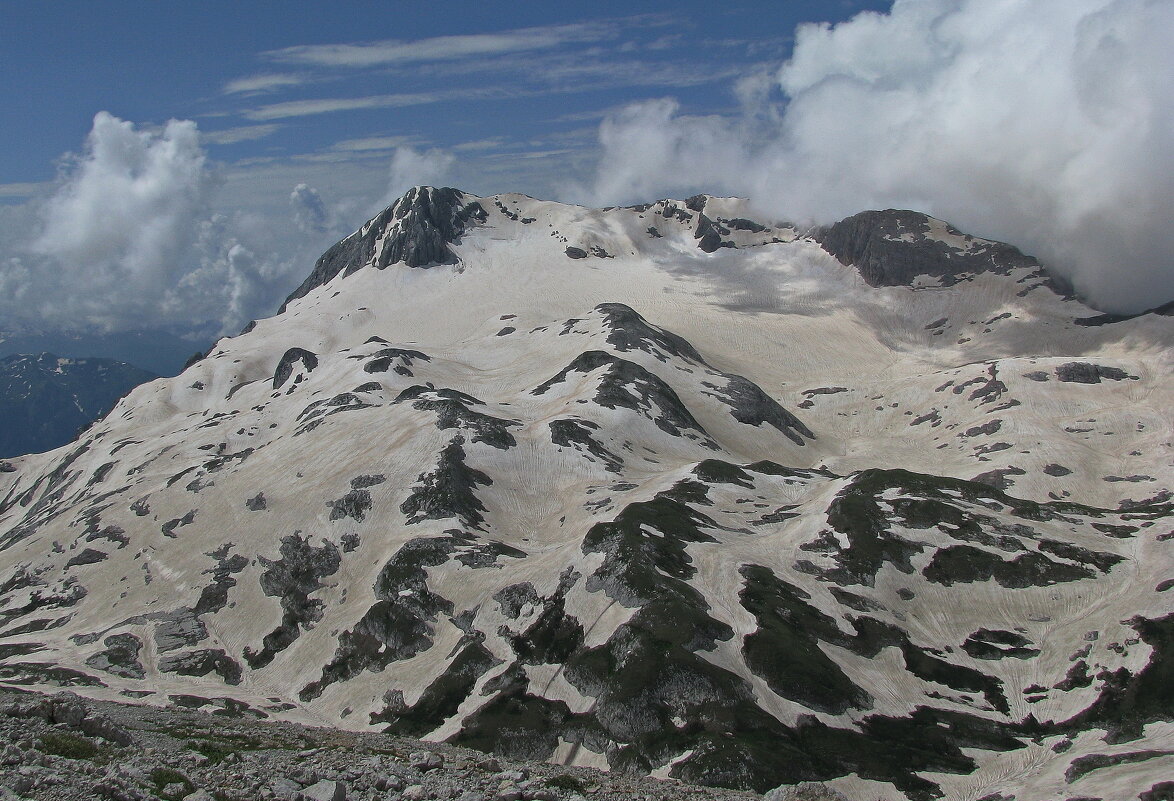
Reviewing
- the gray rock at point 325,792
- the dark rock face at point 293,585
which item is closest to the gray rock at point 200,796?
the gray rock at point 325,792

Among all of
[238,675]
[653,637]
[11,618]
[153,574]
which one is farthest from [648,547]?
[11,618]

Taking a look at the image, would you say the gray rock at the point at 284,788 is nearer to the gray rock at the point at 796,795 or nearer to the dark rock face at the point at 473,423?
the gray rock at the point at 796,795

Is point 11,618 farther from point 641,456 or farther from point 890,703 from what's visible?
point 890,703

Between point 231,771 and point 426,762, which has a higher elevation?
point 231,771

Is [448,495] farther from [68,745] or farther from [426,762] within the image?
[68,745]

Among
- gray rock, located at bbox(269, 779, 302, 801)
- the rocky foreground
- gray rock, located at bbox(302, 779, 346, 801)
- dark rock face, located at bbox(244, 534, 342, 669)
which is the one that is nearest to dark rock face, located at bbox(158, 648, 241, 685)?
dark rock face, located at bbox(244, 534, 342, 669)

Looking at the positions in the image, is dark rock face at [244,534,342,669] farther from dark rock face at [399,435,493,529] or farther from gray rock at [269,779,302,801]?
gray rock at [269,779,302,801]

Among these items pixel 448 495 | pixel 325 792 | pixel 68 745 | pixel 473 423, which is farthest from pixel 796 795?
pixel 473 423

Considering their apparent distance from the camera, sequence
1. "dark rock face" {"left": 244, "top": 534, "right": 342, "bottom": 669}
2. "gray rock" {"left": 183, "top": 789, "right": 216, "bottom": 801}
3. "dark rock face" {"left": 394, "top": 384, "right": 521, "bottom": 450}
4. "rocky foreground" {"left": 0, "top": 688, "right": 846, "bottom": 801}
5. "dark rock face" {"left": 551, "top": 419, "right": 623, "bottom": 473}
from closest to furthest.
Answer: "rocky foreground" {"left": 0, "top": 688, "right": 846, "bottom": 801}
"gray rock" {"left": 183, "top": 789, "right": 216, "bottom": 801}
"dark rock face" {"left": 244, "top": 534, "right": 342, "bottom": 669}
"dark rock face" {"left": 394, "top": 384, "right": 521, "bottom": 450}
"dark rock face" {"left": 551, "top": 419, "right": 623, "bottom": 473}
